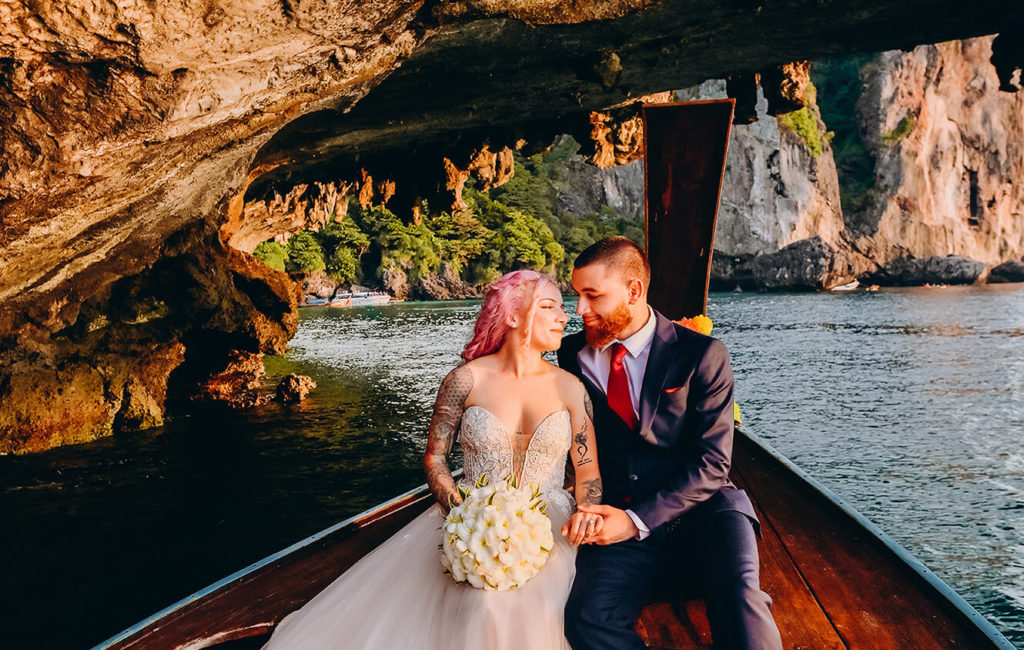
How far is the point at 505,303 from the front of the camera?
3.68 meters

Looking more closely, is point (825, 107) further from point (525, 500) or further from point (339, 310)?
point (525, 500)

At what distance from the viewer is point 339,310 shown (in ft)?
174

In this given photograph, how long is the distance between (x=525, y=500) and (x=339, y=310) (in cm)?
5217

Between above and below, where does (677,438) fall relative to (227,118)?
below

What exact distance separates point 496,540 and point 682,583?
137 centimetres

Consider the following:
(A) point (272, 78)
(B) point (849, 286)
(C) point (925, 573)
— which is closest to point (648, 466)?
(C) point (925, 573)

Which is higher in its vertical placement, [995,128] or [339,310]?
[995,128]

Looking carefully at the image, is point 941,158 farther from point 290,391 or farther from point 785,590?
point 785,590

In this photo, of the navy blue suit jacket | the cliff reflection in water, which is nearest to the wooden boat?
the navy blue suit jacket

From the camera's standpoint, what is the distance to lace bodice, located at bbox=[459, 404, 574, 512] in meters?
3.54

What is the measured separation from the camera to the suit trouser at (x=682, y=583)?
9.46 ft

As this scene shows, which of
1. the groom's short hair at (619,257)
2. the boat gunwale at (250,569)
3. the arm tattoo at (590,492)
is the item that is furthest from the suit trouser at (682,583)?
the boat gunwale at (250,569)

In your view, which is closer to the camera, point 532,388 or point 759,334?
point 532,388

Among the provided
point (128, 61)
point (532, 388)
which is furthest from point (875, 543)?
point (128, 61)
